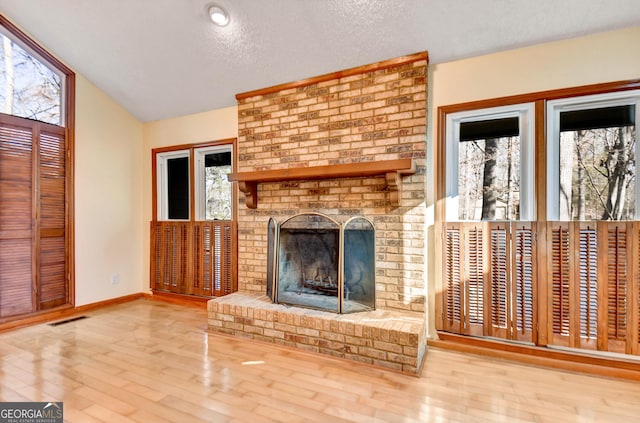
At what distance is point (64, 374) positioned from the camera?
2123 mm

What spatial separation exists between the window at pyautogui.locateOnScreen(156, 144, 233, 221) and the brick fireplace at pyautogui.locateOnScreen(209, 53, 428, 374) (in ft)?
2.32

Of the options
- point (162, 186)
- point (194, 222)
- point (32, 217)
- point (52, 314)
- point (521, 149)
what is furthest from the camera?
point (162, 186)

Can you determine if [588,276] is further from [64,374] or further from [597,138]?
[64,374]

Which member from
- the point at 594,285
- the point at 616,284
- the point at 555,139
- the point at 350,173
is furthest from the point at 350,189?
the point at 616,284

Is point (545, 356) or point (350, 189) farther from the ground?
point (350, 189)

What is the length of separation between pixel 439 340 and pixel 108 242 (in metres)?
3.98

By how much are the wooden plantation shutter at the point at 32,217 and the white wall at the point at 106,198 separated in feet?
0.55

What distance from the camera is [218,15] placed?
2512 millimetres

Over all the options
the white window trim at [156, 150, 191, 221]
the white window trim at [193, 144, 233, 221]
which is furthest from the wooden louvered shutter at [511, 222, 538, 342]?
the white window trim at [156, 150, 191, 221]

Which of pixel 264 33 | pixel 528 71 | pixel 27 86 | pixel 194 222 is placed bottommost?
pixel 194 222

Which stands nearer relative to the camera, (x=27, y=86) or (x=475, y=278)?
(x=475, y=278)

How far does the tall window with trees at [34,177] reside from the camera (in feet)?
9.88

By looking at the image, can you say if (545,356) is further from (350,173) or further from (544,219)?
(350,173)

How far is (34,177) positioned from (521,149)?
4.69 metres
